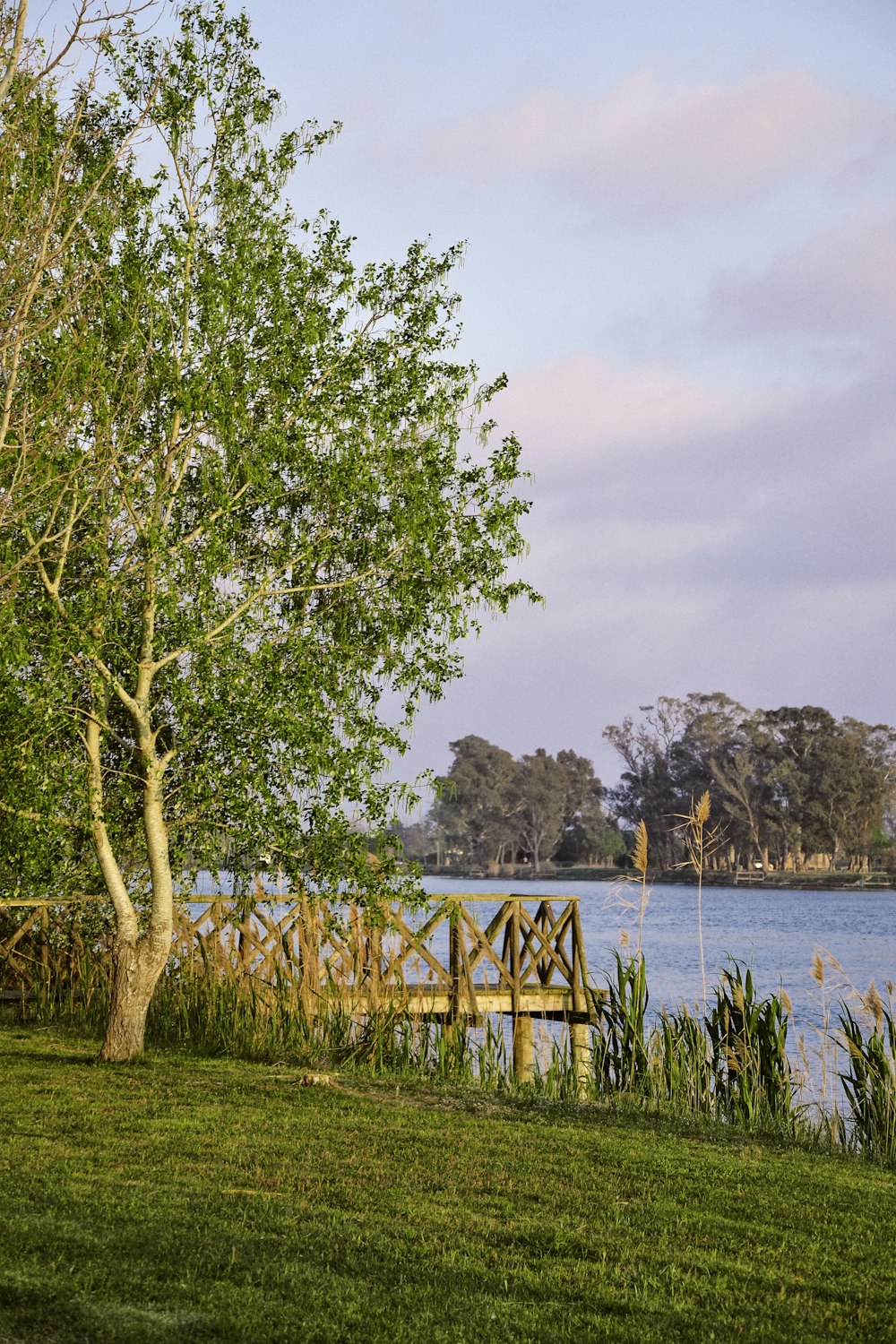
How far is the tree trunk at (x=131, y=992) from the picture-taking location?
9641mm

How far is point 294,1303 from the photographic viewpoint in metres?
4.16

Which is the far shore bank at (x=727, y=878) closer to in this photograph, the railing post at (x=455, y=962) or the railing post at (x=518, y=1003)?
the railing post at (x=518, y=1003)

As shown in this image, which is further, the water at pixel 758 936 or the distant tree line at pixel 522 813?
the distant tree line at pixel 522 813

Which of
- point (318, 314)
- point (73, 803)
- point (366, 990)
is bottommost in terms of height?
point (366, 990)

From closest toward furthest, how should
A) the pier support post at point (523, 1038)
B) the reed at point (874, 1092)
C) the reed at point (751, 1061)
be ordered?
1. the reed at point (874, 1092)
2. the reed at point (751, 1061)
3. the pier support post at point (523, 1038)

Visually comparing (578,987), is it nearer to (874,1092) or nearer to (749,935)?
(874,1092)

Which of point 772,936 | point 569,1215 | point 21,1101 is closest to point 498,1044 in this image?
point 21,1101

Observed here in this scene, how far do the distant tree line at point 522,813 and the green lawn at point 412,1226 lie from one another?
7286cm

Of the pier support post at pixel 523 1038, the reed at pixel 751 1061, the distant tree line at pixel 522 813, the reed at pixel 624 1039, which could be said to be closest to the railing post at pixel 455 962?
the pier support post at pixel 523 1038

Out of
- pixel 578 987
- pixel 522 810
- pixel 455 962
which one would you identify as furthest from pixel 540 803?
pixel 455 962

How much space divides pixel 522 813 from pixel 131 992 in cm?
7528

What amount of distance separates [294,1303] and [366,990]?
23.0 ft

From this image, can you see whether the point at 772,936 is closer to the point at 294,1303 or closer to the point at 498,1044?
the point at 498,1044

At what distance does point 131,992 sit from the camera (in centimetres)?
970
